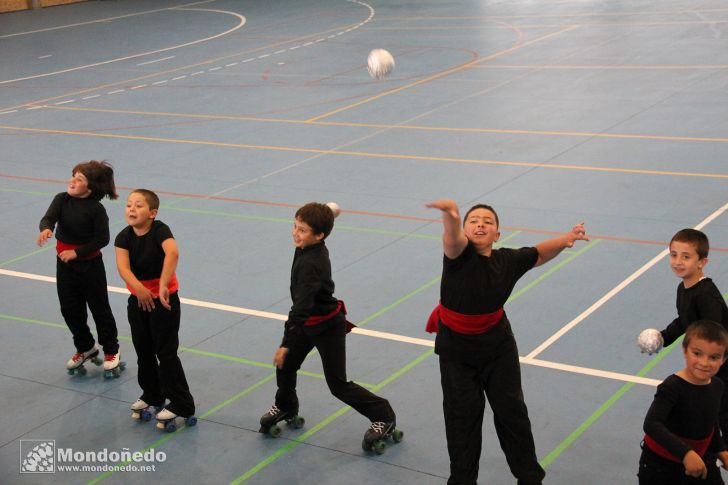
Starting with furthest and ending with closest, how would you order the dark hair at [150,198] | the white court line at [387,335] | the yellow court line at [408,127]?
1. the yellow court line at [408,127]
2. the white court line at [387,335]
3. the dark hair at [150,198]

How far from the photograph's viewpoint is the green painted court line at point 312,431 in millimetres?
7211

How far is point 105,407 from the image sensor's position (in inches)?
332

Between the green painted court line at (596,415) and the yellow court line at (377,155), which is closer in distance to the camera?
the green painted court line at (596,415)

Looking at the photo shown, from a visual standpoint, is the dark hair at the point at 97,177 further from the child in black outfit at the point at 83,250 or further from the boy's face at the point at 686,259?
the boy's face at the point at 686,259

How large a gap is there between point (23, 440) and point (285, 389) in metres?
2.26

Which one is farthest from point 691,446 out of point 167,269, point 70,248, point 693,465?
point 70,248

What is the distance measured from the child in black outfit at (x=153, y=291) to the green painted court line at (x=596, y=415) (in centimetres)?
296

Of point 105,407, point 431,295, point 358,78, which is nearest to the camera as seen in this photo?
point 105,407

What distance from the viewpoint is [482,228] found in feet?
20.2

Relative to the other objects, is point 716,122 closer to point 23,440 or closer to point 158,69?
point 23,440

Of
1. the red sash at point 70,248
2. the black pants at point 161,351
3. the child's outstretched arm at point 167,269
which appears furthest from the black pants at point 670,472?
the red sash at point 70,248

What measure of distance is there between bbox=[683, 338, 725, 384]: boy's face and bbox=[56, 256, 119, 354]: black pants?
5.52m

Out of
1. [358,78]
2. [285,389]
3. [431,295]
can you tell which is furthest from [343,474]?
[358,78]

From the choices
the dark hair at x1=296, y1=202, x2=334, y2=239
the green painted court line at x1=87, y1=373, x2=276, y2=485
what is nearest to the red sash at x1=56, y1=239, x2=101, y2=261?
the green painted court line at x1=87, y1=373, x2=276, y2=485
